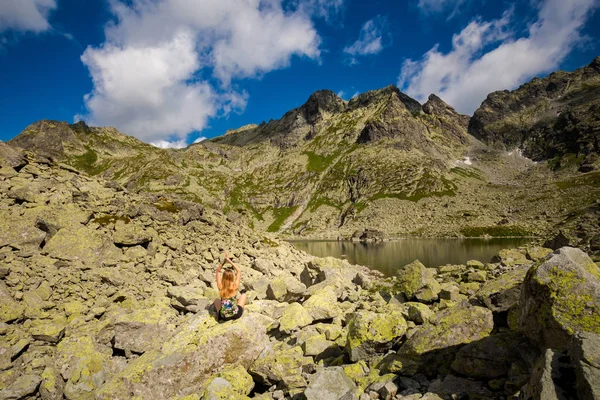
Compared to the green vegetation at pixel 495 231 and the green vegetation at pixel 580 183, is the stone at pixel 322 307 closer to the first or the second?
the green vegetation at pixel 495 231

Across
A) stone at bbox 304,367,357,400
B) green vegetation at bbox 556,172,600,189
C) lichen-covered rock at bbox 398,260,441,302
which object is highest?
green vegetation at bbox 556,172,600,189

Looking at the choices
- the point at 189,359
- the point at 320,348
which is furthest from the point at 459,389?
the point at 189,359

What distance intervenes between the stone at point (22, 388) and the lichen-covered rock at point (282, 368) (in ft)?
25.3

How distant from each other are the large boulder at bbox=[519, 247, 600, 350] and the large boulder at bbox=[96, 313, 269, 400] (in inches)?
376

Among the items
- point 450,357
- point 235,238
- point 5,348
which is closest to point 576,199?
point 235,238

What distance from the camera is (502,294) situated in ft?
35.5

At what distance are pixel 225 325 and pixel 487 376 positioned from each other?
371 inches

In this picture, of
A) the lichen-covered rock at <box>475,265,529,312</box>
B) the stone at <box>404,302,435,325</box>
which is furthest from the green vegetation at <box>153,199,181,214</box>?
the lichen-covered rock at <box>475,265,529,312</box>

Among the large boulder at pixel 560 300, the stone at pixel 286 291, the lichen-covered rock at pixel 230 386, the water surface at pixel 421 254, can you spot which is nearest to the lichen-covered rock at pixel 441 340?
the large boulder at pixel 560 300

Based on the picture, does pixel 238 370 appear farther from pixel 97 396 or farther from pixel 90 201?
pixel 90 201

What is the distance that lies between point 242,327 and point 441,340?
299 inches

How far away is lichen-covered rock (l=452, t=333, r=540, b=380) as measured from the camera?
7570 millimetres

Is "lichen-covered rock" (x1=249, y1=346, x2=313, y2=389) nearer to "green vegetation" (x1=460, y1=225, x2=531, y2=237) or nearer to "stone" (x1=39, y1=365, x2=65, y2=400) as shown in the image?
"stone" (x1=39, y1=365, x2=65, y2=400)

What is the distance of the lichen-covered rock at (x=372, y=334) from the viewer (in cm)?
1112
